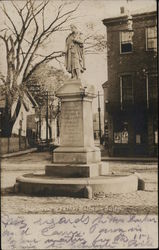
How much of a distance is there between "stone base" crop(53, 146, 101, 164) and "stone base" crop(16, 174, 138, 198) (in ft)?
2.98

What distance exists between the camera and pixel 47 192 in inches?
382

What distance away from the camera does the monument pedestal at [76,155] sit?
10.0m

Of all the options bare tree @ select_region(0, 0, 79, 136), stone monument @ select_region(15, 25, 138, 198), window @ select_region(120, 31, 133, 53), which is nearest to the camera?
stone monument @ select_region(15, 25, 138, 198)

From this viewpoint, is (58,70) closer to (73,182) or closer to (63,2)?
(63,2)

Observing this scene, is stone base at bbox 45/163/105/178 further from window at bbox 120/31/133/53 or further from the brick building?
window at bbox 120/31/133/53

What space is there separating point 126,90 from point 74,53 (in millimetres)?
11422

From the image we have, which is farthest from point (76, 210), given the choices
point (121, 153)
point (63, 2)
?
point (121, 153)

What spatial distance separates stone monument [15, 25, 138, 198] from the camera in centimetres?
993

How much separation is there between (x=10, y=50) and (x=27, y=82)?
4742 mm

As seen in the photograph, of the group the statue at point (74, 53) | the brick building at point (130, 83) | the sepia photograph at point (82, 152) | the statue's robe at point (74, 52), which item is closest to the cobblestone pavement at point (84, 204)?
the sepia photograph at point (82, 152)

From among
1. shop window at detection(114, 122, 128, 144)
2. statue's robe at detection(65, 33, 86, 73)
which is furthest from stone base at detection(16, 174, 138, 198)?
shop window at detection(114, 122, 128, 144)

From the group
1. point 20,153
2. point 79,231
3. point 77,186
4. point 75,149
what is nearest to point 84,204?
point 77,186

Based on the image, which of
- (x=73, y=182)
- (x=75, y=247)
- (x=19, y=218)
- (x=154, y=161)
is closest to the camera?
(x=75, y=247)

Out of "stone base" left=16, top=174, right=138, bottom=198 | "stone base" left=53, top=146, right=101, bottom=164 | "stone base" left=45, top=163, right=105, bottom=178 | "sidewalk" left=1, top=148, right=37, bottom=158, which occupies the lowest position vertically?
"sidewalk" left=1, top=148, right=37, bottom=158
